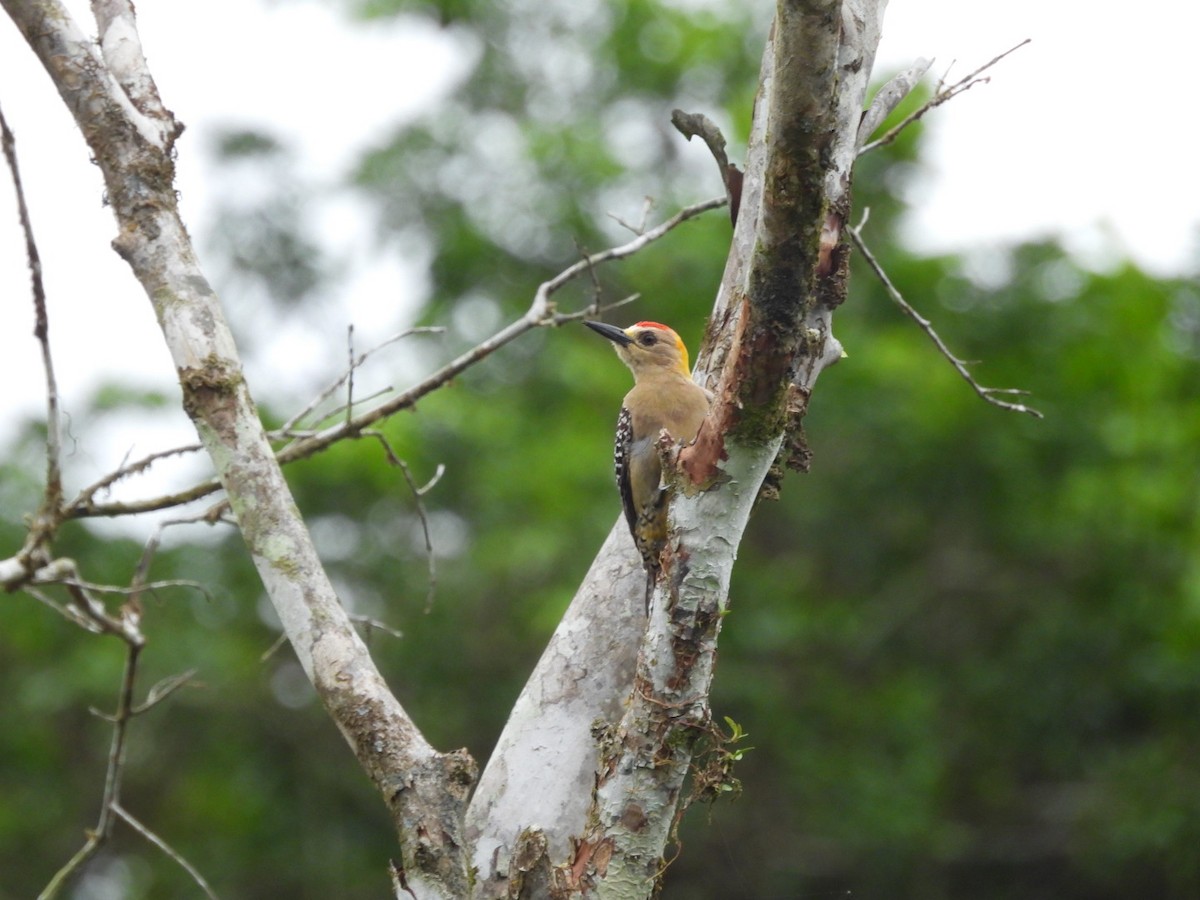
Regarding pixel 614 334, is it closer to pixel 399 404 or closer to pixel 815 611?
pixel 399 404

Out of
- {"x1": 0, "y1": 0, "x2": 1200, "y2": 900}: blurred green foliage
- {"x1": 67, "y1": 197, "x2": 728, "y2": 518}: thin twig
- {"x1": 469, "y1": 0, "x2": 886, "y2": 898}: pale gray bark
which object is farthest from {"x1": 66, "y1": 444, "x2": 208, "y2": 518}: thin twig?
{"x1": 0, "y1": 0, "x2": 1200, "y2": 900}: blurred green foliage

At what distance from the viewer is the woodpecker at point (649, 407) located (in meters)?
5.41

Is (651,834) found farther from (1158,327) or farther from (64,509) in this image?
(1158,327)

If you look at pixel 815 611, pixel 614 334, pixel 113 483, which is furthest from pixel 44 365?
pixel 815 611

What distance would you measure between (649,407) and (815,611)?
23.3 ft

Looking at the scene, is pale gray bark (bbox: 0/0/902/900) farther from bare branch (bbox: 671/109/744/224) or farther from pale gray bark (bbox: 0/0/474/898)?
bare branch (bbox: 671/109/744/224)

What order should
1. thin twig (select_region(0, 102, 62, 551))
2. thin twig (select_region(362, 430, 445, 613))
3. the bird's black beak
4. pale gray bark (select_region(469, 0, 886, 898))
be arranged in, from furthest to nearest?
1. the bird's black beak
2. thin twig (select_region(362, 430, 445, 613))
3. thin twig (select_region(0, 102, 62, 551))
4. pale gray bark (select_region(469, 0, 886, 898))

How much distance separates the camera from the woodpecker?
5414mm

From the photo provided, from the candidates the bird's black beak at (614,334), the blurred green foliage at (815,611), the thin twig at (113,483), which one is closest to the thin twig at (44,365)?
the thin twig at (113,483)

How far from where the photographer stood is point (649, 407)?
5.60m

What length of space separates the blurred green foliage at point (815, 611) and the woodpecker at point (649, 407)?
453cm

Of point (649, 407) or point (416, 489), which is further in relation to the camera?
point (649, 407)

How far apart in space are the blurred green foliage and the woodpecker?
178 inches

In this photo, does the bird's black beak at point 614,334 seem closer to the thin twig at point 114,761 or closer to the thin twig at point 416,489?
the thin twig at point 416,489
